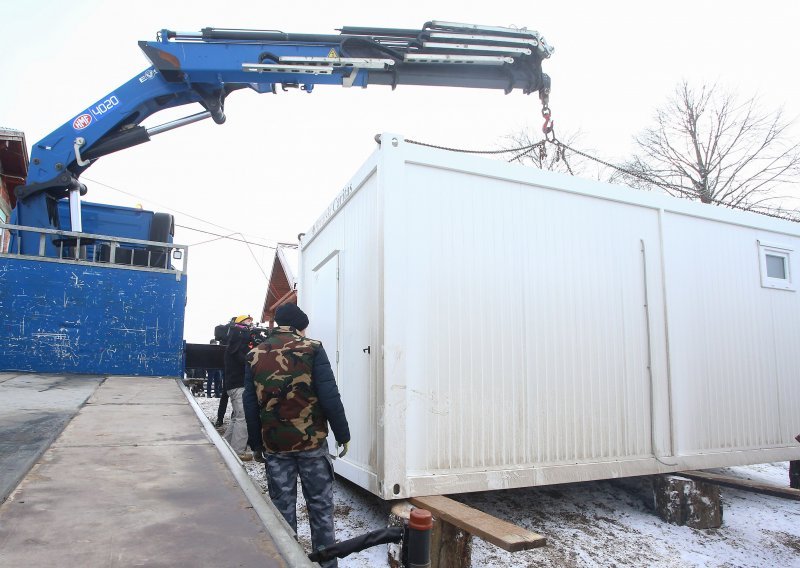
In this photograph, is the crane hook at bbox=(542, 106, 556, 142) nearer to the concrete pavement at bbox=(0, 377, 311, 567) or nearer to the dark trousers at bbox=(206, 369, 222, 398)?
the concrete pavement at bbox=(0, 377, 311, 567)

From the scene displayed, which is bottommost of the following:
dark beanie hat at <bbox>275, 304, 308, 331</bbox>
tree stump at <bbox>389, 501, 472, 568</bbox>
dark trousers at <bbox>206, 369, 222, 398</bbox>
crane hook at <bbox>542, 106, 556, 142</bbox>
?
tree stump at <bbox>389, 501, 472, 568</bbox>

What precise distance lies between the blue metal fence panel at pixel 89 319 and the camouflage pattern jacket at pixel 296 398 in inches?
179

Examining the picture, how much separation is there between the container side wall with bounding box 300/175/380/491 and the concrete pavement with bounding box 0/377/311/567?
1.29 m

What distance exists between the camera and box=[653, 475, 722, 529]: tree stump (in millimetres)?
4734

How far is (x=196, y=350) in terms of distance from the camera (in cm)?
797

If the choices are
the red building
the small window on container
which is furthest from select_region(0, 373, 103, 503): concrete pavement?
the red building

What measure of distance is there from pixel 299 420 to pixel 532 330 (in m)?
2.24

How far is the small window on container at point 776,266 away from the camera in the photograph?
624 centimetres

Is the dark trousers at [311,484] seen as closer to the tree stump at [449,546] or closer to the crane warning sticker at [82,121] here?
the tree stump at [449,546]

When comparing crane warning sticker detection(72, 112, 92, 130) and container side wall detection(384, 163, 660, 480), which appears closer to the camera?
container side wall detection(384, 163, 660, 480)

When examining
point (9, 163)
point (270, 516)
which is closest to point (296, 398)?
point (270, 516)

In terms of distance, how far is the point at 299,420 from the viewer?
3.28 meters

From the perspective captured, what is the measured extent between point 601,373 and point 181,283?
575 centimetres

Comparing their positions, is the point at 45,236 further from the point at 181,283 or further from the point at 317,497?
the point at 317,497
